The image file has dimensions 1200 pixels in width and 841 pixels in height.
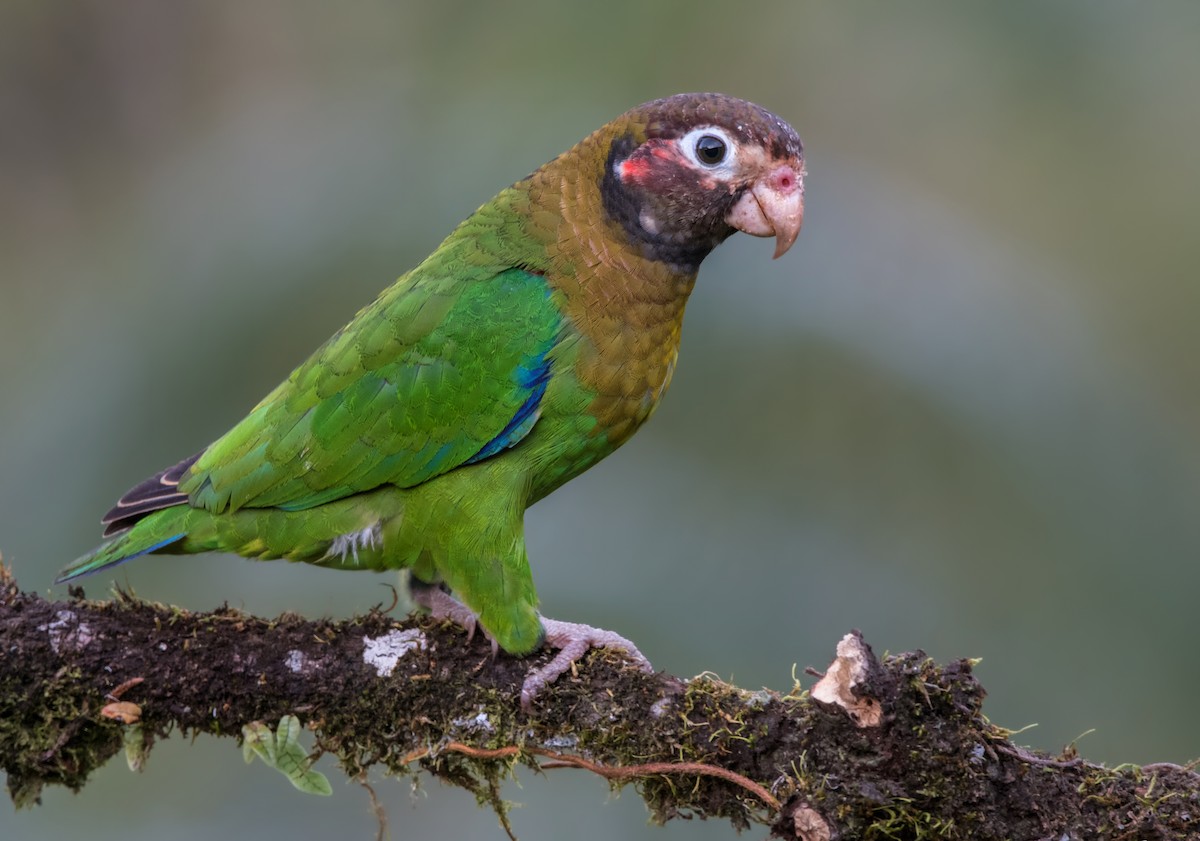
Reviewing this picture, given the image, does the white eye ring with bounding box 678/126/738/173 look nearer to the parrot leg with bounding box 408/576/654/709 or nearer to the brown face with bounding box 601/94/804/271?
the brown face with bounding box 601/94/804/271

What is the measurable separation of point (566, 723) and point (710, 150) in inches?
91.8

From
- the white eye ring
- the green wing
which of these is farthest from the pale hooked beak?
the green wing

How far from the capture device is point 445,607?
5.11 metres

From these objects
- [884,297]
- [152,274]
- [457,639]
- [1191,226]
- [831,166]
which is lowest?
[457,639]

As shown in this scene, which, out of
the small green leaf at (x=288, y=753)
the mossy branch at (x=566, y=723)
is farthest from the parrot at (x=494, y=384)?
the small green leaf at (x=288, y=753)

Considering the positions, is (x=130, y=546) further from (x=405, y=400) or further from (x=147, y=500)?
(x=405, y=400)

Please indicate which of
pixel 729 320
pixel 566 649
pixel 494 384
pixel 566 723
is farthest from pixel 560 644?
pixel 729 320

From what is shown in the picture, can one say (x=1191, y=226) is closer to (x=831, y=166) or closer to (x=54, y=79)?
(x=831, y=166)

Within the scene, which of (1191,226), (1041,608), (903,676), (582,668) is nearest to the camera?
(903,676)

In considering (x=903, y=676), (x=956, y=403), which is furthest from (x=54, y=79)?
(x=903, y=676)

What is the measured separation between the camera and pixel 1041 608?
23.3 ft

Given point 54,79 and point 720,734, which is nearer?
point 720,734

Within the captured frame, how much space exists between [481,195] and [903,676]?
5638mm

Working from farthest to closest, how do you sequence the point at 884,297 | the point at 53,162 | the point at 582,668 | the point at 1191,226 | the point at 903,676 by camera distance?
the point at 53,162, the point at 1191,226, the point at 884,297, the point at 582,668, the point at 903,676
